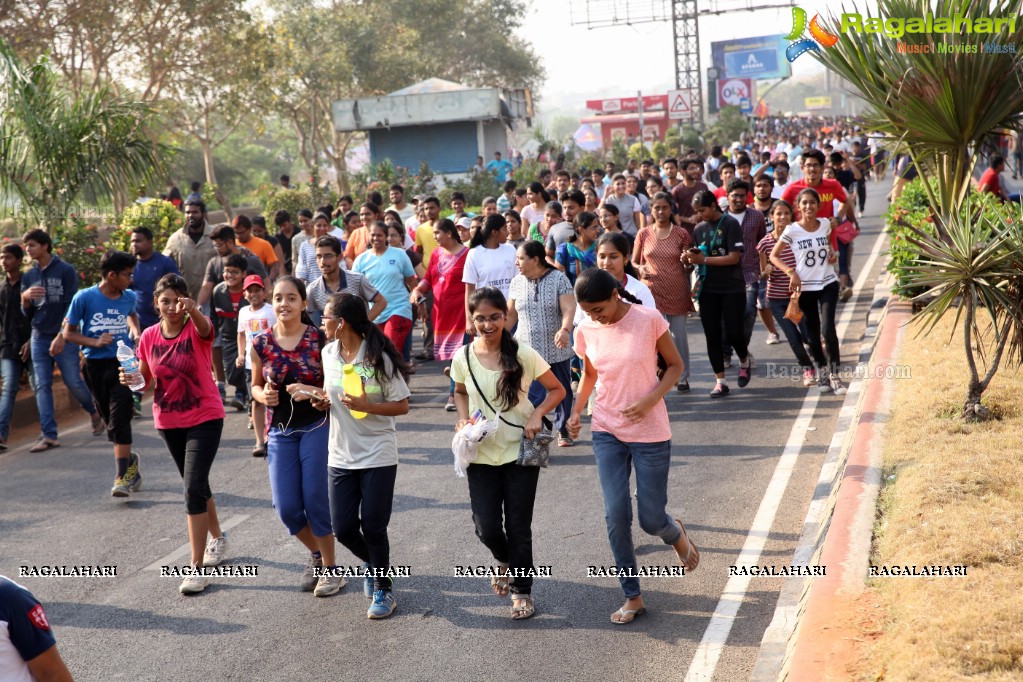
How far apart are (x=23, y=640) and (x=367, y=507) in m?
2.78

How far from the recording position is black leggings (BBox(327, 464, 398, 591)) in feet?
19.0

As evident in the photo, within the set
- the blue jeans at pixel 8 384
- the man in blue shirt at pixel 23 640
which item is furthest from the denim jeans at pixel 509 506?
the blue jeans at pixel 8 384

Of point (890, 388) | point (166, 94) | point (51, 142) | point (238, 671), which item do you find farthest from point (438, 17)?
point (238, 671)

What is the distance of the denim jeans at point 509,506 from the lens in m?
5.65

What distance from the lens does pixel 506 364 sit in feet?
18.6

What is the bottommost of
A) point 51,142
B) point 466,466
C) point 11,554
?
point 11,554

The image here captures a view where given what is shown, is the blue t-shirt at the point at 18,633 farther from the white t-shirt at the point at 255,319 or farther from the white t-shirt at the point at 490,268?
the white t-shirt at the point at 490,268

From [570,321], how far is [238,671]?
3.81 m

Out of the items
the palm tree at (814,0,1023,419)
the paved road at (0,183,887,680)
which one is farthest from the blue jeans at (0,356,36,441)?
the palm tree at (814,0,1023,419)

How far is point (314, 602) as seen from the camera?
615cm

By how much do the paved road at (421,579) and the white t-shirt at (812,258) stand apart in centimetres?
106

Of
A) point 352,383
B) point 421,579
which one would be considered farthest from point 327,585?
point 352,383

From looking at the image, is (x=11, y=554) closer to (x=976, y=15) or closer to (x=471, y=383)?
(x=471, y=383)

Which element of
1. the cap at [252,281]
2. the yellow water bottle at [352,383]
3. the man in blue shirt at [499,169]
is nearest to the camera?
the yellow water bottle at [352,383]
